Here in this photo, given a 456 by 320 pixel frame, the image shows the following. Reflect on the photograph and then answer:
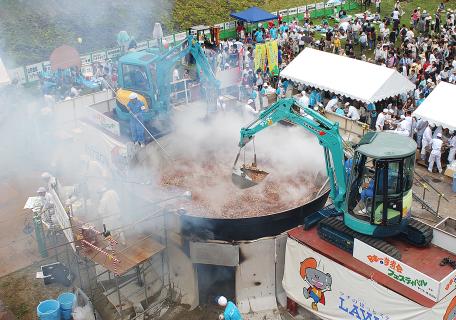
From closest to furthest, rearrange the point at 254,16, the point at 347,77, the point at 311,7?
the point at 347,77, the point at 254,16, the point at 311,7

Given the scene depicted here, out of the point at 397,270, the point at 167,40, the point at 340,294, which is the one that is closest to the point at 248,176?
the point at 340,294

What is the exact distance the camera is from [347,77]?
57.1ft

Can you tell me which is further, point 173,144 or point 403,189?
point 173,144

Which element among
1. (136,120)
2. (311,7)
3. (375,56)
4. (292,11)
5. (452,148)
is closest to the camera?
(136,120)

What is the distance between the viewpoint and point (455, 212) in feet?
42.6

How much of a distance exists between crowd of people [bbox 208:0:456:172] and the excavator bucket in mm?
3654

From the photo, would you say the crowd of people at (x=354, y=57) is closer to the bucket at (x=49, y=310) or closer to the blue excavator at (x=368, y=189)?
the blue excavator at (x=368, y=189)

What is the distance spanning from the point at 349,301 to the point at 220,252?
2.46 meters

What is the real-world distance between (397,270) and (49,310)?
6154mm

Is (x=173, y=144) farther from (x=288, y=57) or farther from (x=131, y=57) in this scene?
(x=288, y=57)

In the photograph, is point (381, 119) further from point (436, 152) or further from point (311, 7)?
point (311, 7)

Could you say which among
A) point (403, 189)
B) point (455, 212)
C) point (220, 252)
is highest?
point (403, 189)

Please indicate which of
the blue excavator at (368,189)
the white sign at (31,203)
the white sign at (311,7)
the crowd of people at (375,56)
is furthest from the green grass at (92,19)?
the blue excavator at (368,189)

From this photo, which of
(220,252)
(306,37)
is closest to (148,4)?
(306,37)
